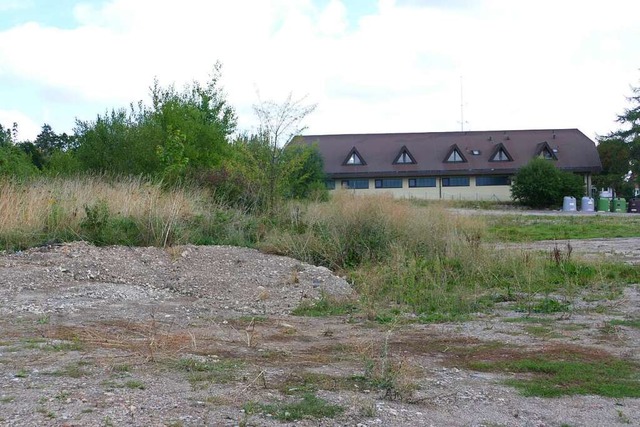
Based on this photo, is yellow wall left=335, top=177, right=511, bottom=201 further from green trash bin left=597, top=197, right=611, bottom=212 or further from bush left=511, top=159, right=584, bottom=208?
green trash bin left=597, top=197, right=611, bottom=212

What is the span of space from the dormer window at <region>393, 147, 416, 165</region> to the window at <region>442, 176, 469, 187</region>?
3275mm

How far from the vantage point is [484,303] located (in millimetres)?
12586

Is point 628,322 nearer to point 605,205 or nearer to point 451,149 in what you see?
point 605,205

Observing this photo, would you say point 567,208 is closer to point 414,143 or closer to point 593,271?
point 414,143

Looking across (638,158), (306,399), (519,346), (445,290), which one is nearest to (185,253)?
(445,290)

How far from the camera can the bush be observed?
51.0m

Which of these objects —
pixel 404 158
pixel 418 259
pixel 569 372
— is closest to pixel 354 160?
pixel 404 158

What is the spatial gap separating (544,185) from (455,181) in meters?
11.6

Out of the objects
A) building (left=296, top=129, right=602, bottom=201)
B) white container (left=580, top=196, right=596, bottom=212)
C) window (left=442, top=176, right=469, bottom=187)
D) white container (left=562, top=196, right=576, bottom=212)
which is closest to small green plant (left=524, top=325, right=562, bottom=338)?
white container (left=562, top=196, right=576, bottom=212)

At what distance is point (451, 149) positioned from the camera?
61281 millimetres

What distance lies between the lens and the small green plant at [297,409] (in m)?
5.64

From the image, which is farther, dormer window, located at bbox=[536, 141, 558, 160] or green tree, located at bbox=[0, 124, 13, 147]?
dormer window, located at bbox=[536, 141, 558, 160]

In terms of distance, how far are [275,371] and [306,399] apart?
110cm

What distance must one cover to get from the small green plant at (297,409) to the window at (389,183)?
185 feet
